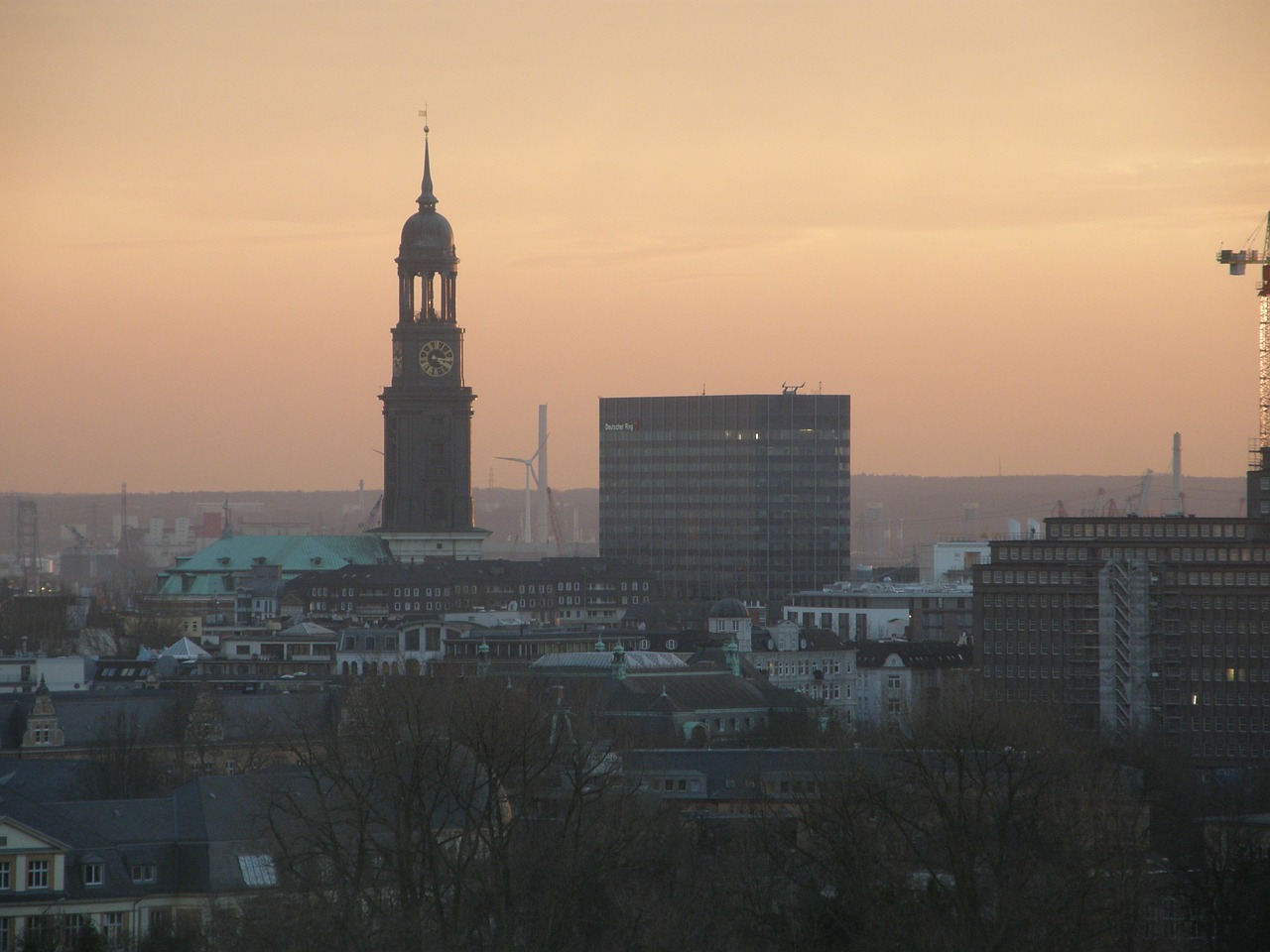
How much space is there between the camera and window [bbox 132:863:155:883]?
9462 centimetres

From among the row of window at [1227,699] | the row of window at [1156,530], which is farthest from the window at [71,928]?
the row of window at [1156,530]

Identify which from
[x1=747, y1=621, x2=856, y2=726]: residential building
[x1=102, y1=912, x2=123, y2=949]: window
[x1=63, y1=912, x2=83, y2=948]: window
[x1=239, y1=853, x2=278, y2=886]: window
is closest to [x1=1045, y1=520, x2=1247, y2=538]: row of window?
[x1=747, y1=621, x2=856, y2=726]: residential building

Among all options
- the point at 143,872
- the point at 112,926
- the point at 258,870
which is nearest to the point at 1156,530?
the point at 258,870

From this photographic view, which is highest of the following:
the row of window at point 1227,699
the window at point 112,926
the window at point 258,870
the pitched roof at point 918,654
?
the pitched roof at point 918,654

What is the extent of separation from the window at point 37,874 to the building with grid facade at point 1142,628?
2710 inches

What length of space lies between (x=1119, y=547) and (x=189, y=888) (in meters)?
82.6

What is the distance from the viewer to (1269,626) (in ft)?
524

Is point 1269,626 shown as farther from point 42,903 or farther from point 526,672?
point 42,903

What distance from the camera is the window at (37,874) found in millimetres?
92938

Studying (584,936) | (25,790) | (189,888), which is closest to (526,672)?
(25,790)

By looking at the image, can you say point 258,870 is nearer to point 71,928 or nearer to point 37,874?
point 37,874

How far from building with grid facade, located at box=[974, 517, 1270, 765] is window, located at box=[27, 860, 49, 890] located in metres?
68.8

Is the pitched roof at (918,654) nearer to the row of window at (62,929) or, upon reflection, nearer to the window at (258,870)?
the window at (258,870)

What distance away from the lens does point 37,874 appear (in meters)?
93.3
